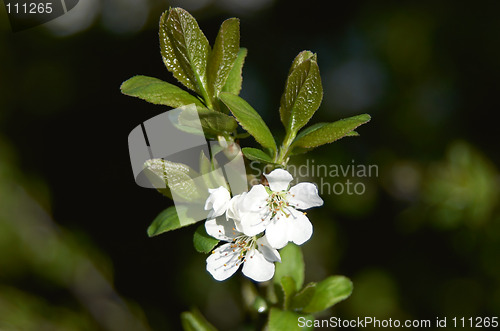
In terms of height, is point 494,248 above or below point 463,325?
above

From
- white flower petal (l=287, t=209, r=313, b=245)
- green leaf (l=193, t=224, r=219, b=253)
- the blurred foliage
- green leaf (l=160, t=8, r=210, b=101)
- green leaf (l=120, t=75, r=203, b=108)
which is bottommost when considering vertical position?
the blurred foliage

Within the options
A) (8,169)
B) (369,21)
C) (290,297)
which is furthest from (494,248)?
(8,169)

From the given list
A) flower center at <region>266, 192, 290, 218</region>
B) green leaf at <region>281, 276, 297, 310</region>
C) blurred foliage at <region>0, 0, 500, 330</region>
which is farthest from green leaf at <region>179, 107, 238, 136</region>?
blurred foliage at <region>0, 0, 500, 330</region>

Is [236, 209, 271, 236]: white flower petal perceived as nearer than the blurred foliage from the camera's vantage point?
Yes

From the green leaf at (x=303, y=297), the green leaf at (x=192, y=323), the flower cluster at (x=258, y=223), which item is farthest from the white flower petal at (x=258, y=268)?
the green leaf at (x=192, y=323)

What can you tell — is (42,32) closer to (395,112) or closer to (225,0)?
(225,0)

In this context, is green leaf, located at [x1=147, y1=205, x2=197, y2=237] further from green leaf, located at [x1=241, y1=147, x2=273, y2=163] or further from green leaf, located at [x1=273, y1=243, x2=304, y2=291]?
green leaf, located at [x1=273, y1=243, x2=304, y2=291]

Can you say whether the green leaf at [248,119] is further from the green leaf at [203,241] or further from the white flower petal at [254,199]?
the green leaf at [203,241]
